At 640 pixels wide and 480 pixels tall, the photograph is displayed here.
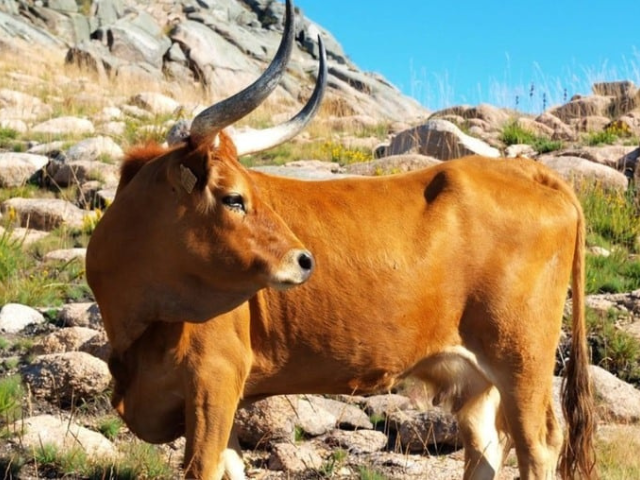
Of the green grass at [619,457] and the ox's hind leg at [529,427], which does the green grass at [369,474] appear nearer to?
the ox's hind leg at [529,427]

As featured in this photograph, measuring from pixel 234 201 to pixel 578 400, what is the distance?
2743 millimetres

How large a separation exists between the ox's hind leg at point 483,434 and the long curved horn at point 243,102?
8.19ft

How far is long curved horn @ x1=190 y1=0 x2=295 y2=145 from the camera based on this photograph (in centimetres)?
472

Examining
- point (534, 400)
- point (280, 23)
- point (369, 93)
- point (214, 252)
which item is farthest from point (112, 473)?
point (280, 23)

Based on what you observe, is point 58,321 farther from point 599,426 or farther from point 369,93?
point 369,93

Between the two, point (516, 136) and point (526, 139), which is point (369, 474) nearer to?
point (526, 139)

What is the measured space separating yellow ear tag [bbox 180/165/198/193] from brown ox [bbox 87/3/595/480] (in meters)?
0.05

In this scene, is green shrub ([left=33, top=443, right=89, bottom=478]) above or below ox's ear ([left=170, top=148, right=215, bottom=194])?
below

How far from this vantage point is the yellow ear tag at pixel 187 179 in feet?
15.8

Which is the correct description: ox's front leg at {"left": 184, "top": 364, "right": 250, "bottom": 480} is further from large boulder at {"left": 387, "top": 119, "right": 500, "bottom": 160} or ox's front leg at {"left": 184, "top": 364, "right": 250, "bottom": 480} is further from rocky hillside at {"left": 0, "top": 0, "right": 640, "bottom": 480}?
large boulder at {"left": 387, "top": 119, "right": 500, "bottom": 160}

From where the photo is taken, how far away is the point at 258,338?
17.5 feet

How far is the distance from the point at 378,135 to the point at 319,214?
42.5ft

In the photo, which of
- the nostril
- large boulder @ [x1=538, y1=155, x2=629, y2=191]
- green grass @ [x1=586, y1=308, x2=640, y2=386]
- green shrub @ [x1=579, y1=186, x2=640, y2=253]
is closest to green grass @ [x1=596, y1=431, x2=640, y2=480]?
green grass @ [x1=586, y1=308, x2=640, y2=386]

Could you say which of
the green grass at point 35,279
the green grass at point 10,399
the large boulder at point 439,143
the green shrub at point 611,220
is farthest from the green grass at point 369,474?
the large boulder at point 439,143
